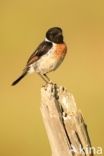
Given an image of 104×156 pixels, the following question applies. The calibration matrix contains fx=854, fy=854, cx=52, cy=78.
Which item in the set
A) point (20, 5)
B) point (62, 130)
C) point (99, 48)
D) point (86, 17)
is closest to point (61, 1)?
point (20, 5)

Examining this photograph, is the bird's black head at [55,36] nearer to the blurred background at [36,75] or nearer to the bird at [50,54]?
the bird at [50,54]

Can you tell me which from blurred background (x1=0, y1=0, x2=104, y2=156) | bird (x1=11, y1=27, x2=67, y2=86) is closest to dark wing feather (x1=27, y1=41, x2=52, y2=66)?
bird (x1=11, y1=27, x2=67, y2=86)

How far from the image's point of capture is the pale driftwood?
542 cm

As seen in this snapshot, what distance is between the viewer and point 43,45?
8.34m

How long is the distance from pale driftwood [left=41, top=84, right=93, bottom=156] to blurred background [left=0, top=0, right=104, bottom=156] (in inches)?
151

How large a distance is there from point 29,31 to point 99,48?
7.28 feet

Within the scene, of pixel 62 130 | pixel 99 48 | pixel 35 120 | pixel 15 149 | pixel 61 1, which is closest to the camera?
pixel 62 130

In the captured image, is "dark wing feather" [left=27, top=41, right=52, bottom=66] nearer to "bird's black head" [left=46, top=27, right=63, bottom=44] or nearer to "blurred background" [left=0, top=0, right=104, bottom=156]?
"bird's black head" [left=46, top=27, right=63, bottom=44]

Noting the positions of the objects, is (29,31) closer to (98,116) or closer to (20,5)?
(20,5)

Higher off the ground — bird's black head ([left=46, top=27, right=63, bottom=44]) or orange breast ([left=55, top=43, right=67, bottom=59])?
bird's black head ([left=46, top=27, right=63, bottom=44])

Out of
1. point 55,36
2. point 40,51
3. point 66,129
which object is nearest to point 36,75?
point 55,36

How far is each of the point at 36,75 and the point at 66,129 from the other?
8.93 m

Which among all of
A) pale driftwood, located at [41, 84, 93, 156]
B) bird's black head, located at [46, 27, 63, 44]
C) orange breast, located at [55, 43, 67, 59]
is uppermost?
bird's black head, located at [46, 27, 63, 44]

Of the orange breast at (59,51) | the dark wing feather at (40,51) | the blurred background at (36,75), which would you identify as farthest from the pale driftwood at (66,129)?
the blurred background at (36,75)
